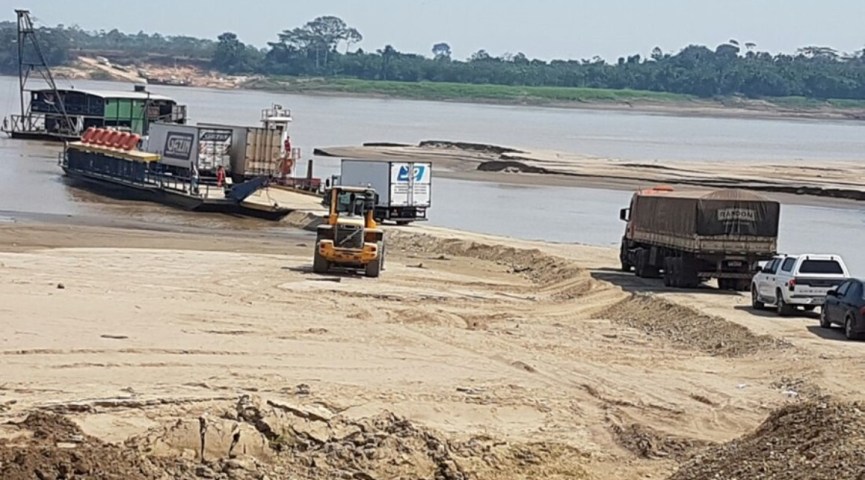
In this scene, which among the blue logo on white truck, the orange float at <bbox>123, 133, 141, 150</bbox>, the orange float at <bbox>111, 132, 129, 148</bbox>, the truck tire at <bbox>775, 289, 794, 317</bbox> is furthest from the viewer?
the orange float at <bbox>111, 132, 129, 148</bbox>

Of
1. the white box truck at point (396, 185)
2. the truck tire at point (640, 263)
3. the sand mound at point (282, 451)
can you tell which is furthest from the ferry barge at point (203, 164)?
the sand mound at point (282, 451)

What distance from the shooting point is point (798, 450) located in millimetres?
14453

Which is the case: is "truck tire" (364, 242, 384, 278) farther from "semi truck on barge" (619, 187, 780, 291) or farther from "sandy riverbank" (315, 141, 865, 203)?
"sandy riverbank" (315, 141, 865, 203)

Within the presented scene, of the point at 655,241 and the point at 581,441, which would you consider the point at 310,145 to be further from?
the point at 581,441

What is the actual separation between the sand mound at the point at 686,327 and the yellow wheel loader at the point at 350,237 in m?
6.42

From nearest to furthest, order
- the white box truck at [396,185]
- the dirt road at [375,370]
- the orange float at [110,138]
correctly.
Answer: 1. the dirt road at [375,370]
2. the white box truck at [396,185]
3. the orange float at [110,138]

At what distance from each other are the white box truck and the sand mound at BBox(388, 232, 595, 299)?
314cm

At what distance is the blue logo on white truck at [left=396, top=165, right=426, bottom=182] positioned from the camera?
53156 mm

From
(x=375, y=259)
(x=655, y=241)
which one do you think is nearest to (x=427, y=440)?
(x=375, y=259)

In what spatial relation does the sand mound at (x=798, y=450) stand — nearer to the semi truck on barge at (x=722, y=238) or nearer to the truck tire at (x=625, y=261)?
the semi truck on barge at (x=722, y=238)

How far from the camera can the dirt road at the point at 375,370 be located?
55.1 ft

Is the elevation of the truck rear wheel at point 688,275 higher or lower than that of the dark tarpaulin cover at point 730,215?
lower

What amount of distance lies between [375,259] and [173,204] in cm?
2743

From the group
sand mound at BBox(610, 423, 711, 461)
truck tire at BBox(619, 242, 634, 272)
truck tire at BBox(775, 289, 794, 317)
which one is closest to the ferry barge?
truck tire at BBox(619, 242, 634, 272)
